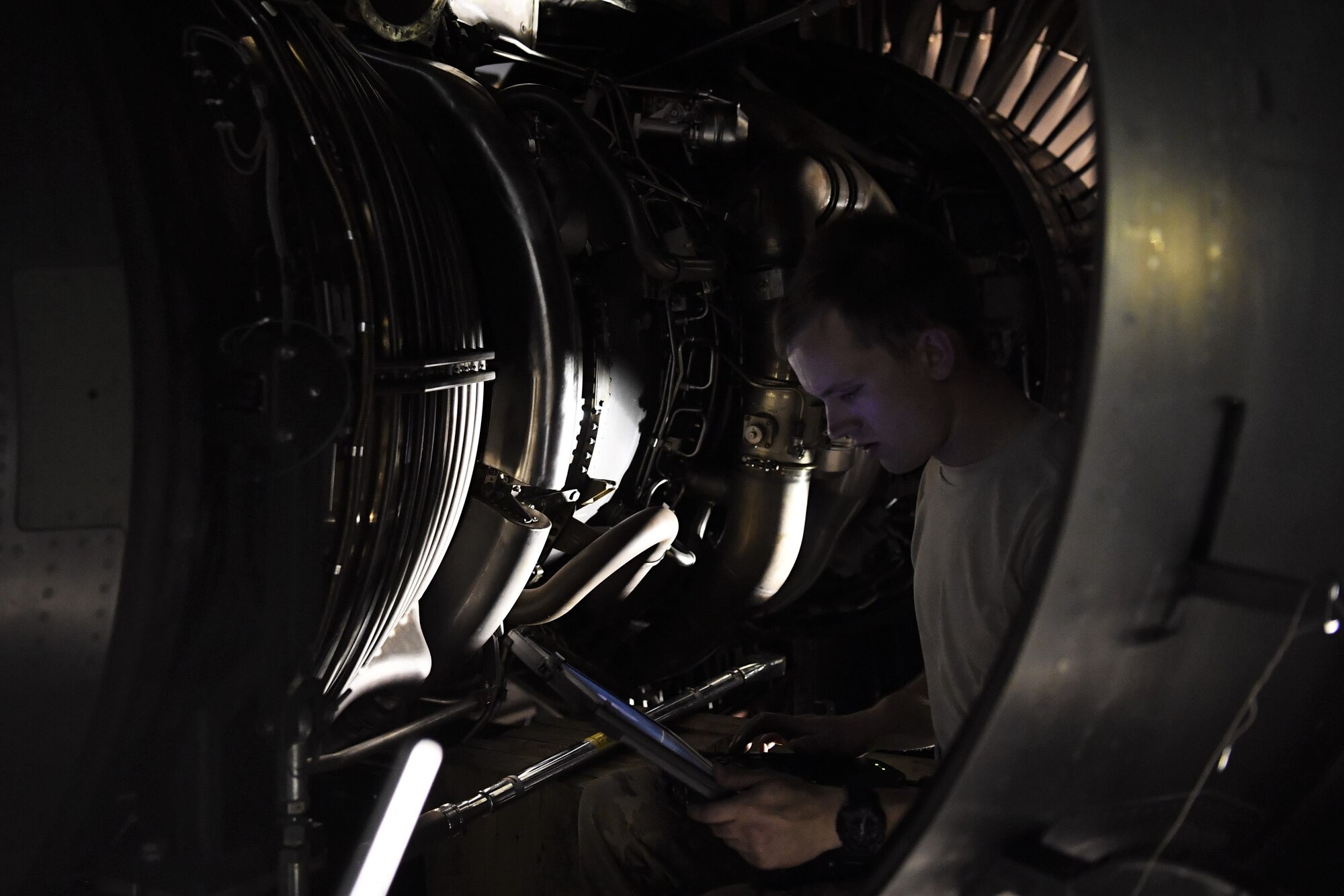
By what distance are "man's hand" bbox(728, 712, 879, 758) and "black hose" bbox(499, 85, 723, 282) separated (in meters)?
0.70

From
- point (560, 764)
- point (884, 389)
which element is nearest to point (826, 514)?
point (560, 764)

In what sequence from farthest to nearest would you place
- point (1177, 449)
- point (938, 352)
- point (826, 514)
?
point (826, 514) < point (938, 352) < point (1177, 449)

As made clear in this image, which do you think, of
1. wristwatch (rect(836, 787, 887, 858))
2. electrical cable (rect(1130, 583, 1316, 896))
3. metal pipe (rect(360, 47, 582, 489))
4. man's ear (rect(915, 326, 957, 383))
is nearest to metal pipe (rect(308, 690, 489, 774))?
metal pipe (rect(360, 47, 582, 489))

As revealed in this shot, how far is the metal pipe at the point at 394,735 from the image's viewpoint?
5.42ft

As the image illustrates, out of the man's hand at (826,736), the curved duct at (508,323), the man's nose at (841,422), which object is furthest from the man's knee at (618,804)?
the man's nose at (841,422)

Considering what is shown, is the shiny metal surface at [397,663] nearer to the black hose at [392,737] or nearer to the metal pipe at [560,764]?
the black hose at [392,737]

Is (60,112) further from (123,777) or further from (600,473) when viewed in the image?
(600,473)

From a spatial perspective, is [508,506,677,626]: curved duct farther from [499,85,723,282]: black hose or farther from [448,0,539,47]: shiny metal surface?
[448,0,539,47]: shiny metal surface

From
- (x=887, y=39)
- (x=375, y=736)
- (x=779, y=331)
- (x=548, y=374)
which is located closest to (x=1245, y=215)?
(x=779, y=331)

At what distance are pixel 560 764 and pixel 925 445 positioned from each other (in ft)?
2.56

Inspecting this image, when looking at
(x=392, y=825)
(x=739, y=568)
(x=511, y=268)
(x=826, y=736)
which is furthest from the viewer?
(x=739, y=568)

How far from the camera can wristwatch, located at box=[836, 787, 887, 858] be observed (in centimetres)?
138

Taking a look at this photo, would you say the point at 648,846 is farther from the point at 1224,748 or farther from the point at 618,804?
the point at 1224,748

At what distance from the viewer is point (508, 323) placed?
1657 mm
